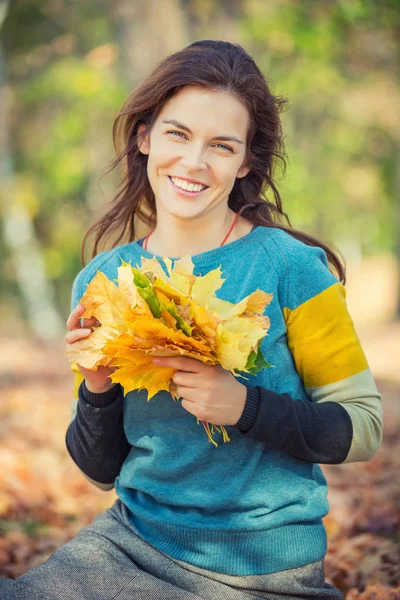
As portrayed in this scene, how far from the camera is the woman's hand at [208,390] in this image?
2.13 metres

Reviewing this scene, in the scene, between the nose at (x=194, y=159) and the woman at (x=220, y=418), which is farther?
the nose at (x=194, y=159)

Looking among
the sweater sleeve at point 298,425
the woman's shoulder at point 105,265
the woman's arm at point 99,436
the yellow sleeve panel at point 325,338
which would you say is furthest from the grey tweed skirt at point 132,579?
the woman's shoulder at point 105,265

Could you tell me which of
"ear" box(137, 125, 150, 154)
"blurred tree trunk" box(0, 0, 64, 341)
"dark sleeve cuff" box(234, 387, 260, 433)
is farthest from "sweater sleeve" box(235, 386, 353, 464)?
"blurred tree trunk" box(0, 0, 64, 341)

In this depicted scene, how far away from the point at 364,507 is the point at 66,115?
14177 millimetres

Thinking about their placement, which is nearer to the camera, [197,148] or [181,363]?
[181,363]

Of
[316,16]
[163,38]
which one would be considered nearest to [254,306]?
[163,38]

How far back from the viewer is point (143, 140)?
2.84 meters

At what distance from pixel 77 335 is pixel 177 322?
15.4 inches

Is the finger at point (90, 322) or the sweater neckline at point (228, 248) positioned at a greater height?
the sweater neckline at point (228, 248)

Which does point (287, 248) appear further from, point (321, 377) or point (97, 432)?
point (97, 432)

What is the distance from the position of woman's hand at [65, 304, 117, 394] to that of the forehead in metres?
0.75

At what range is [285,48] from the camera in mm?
13516

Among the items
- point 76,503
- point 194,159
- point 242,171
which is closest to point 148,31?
point 76,503

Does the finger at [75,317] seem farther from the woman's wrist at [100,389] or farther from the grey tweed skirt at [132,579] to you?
the grey tweed skirt at [132,579]
